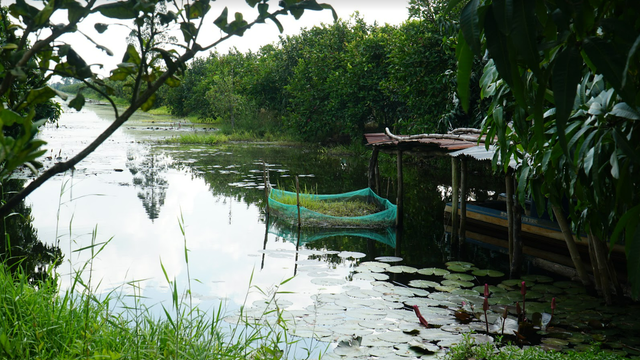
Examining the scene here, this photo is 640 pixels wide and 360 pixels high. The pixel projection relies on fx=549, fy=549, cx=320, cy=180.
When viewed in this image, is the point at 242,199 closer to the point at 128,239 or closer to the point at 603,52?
the point at 128,239

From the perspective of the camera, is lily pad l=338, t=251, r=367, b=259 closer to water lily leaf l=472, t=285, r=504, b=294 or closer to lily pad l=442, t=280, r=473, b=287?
lily pad l=442, t=280, r=473, b=287

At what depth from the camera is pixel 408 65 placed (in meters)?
16.2

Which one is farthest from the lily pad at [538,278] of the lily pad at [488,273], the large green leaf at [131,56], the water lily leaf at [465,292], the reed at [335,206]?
the large green leaf at [131,56]

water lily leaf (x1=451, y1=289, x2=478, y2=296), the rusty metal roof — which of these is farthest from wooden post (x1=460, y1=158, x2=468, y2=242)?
water lily leaf (x1=451, y1=289, x2=478, y2=296)

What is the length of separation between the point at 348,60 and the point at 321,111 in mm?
3388

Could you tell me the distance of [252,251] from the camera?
934cm

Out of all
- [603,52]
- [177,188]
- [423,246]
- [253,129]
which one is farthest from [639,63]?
[253,129]

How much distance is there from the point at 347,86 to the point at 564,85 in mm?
23404

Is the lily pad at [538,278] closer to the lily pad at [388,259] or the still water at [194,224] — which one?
the still water at [194,224]

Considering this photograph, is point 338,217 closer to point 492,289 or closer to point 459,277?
point 459,277

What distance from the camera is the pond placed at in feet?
19.0

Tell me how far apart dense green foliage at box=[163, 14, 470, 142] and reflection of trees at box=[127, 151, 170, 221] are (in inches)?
111

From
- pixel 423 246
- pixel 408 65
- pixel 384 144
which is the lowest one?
pixel 423 246

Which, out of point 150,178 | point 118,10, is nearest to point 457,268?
point 118,10
